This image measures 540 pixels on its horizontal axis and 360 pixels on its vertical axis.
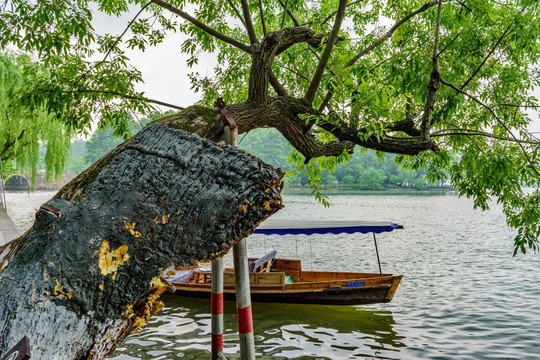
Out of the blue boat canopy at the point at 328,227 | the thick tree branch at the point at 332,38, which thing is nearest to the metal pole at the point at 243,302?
the thick tree branch at the point at 332,38

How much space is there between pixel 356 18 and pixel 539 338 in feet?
27.2

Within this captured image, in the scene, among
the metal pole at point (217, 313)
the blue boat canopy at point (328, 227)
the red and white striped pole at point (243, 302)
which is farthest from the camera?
the blue boat canopy at point (328, 227)

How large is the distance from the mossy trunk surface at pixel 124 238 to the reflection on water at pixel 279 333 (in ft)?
25.1

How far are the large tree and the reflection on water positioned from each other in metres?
4.30

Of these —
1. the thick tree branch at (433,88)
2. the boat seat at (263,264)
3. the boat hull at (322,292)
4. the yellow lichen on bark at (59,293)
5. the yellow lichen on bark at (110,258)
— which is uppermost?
the thick tree branch at (433,88)

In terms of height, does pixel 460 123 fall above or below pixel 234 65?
below

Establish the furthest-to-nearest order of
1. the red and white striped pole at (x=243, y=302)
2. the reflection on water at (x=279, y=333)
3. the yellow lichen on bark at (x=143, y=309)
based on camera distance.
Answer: the reflection on water at (x=279, y=333)
the red and white striped pole at (x=243, y=302)
the yellow lichen on bark at (x=143, y=309)

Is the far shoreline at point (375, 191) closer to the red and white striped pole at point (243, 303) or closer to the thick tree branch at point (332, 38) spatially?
the thick tree branch at point (332, 38)

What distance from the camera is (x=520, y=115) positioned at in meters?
6.52

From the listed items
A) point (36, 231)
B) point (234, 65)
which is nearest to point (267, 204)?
point (36, 231)

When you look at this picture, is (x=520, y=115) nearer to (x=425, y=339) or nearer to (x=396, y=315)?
(x=425, y=339)

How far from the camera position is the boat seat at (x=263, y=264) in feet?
39.4

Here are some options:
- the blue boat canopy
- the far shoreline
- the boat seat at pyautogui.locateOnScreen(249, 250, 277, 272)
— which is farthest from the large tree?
the far shoreline

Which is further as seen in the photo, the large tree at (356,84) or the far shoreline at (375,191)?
the far shoreline at (375,191)
